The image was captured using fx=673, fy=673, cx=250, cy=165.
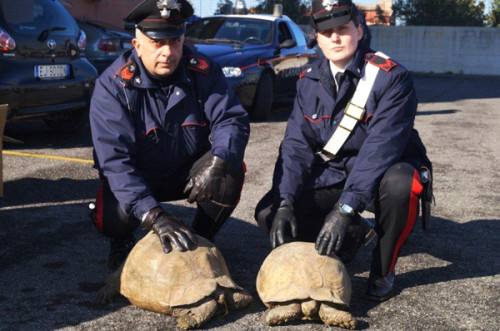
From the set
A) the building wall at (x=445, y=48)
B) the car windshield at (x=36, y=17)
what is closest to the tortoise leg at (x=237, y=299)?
the car windshield at (x=36, y=17)

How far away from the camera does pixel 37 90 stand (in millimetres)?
6742

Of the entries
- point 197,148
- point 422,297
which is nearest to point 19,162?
point 197,148

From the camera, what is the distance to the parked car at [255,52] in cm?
899

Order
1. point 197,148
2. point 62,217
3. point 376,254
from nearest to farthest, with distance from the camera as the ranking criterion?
point 376,254 < point 197,148 < point 62,217

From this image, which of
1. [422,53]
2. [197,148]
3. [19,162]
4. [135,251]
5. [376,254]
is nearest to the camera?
[135,251]

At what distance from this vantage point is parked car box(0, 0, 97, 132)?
6.47 metres

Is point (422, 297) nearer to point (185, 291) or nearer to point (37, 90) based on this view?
point (185, 291)

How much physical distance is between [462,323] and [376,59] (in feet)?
4.71

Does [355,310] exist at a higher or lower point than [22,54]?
lower

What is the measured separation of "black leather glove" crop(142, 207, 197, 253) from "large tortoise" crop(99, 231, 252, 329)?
1.4 inches

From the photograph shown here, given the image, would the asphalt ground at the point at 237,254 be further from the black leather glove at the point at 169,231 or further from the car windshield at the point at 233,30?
the car windshield at the point at 233,30

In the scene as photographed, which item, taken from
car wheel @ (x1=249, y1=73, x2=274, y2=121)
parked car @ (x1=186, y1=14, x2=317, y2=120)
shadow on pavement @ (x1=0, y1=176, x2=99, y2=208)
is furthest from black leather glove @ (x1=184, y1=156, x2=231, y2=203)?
car wheel @ (x1=249, y1=73, x2=274, y2=121)

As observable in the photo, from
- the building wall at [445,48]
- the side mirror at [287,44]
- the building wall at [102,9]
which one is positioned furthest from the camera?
the building wall at [445,48]

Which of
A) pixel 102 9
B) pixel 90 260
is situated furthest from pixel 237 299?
pixel 102 9
